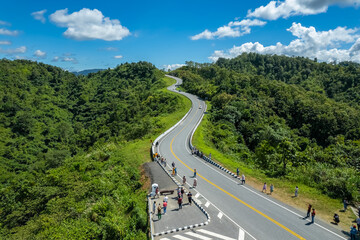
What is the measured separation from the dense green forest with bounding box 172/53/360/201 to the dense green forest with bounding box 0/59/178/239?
16.8 meters

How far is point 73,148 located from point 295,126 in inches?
2611

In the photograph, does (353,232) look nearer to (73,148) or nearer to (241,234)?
(241,234)

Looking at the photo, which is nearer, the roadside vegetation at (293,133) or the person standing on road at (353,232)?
the person standing on road at (353,232)

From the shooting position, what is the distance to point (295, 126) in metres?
69.9

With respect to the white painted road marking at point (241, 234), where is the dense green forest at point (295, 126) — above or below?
above

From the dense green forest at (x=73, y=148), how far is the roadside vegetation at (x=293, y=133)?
14.7 m

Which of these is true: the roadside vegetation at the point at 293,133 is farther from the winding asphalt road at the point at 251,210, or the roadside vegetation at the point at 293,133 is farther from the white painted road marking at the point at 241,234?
the white painted road marking at the point at 241,234

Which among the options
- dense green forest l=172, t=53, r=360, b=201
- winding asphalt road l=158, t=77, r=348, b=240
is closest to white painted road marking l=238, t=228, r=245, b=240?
winding asphalt road l=158, t=77, r=348, b=240

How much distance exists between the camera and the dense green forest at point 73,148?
68.7 feet

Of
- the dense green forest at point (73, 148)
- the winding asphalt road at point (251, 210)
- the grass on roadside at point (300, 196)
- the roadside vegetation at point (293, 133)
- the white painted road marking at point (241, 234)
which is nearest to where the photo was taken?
the white painted road marking at point (241, 234)

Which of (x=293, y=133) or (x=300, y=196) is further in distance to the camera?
(x=293, y=133)

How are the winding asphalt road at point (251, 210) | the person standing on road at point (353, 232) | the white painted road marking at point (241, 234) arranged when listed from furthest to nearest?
the winding asphalt road at point (251, 210), the white painted road marking at point (241, 234), the person standing on road at point (353, 232)

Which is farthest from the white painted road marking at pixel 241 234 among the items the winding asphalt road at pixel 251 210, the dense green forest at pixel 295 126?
the dense green forest at pixel 295 126

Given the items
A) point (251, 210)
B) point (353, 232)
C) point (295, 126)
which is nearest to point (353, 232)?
point (353, 232)
